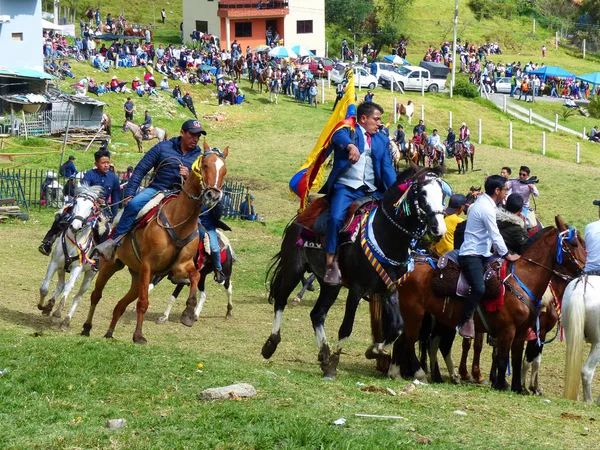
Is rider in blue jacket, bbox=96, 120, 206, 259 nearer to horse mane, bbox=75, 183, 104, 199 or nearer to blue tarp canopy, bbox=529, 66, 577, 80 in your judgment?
horse mane, bbox=75, 183, 104, 199

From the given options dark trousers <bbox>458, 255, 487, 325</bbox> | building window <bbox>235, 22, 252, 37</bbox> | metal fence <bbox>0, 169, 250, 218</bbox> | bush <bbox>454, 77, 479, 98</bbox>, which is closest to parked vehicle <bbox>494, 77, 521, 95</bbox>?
bush <bbox>454, 77, 479, 98</bbox>

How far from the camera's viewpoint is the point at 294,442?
7820mm

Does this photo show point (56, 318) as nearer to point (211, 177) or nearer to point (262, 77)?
point (211, 177)

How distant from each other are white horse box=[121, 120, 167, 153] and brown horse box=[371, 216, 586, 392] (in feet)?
92.3

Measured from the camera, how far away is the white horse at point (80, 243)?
15.2 meters

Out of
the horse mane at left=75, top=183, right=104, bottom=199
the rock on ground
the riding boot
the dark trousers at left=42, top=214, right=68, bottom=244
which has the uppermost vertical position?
the horse mane at left=75, top=183, right=104, bottom=199

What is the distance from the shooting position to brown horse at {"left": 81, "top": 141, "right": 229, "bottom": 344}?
12.2 m

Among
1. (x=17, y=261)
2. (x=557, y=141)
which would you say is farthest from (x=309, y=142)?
(x=17, y=261)

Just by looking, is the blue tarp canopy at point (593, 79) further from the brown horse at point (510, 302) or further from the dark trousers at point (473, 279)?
the dark trousers at point (473, 279)

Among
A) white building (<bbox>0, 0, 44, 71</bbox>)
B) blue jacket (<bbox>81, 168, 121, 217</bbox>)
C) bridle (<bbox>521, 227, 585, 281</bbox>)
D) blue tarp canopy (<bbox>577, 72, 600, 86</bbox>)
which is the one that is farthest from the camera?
blue tarp canopy (<bbox>577, 72, 600, 86</bbox>)

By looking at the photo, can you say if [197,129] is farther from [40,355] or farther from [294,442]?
[294,442]

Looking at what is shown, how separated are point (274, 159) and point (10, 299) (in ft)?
76.9

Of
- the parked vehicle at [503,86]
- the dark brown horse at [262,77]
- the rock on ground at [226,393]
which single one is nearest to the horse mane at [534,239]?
the rock on ground at [226,393]

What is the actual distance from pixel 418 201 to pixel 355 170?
1.24 m
